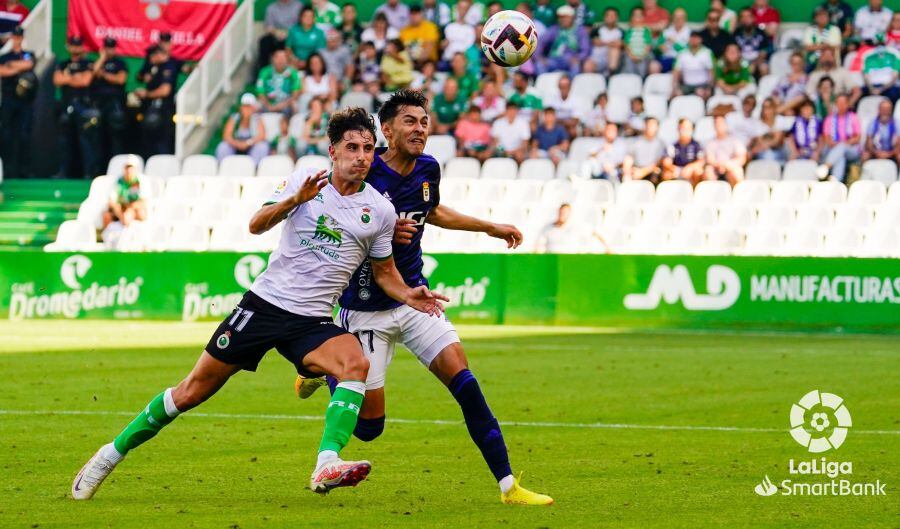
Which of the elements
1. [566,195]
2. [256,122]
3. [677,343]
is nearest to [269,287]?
[677,343]

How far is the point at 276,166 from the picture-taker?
2452cm

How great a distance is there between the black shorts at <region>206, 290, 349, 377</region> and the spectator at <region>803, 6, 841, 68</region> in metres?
18.0

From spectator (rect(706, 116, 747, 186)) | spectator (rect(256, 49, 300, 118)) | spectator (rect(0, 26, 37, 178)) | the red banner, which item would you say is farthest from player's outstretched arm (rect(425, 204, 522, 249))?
the red banner

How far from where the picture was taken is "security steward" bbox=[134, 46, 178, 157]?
1037 inches

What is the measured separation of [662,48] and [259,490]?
18013 mm

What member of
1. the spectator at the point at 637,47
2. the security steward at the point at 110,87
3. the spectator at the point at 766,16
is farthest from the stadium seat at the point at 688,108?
the security steward at the point at 110,87

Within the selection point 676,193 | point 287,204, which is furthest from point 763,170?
point 287,204

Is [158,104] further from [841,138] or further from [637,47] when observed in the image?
[841,138]

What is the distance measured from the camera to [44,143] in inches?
1096

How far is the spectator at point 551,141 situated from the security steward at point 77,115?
A: 794 cm

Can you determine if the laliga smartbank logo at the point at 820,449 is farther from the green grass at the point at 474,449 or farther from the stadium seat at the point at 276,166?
the stadium seat at the point at 276,166

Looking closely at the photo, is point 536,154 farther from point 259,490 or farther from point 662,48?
point 259,490

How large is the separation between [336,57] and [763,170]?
7.79 metres

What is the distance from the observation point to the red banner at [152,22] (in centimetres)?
2770
